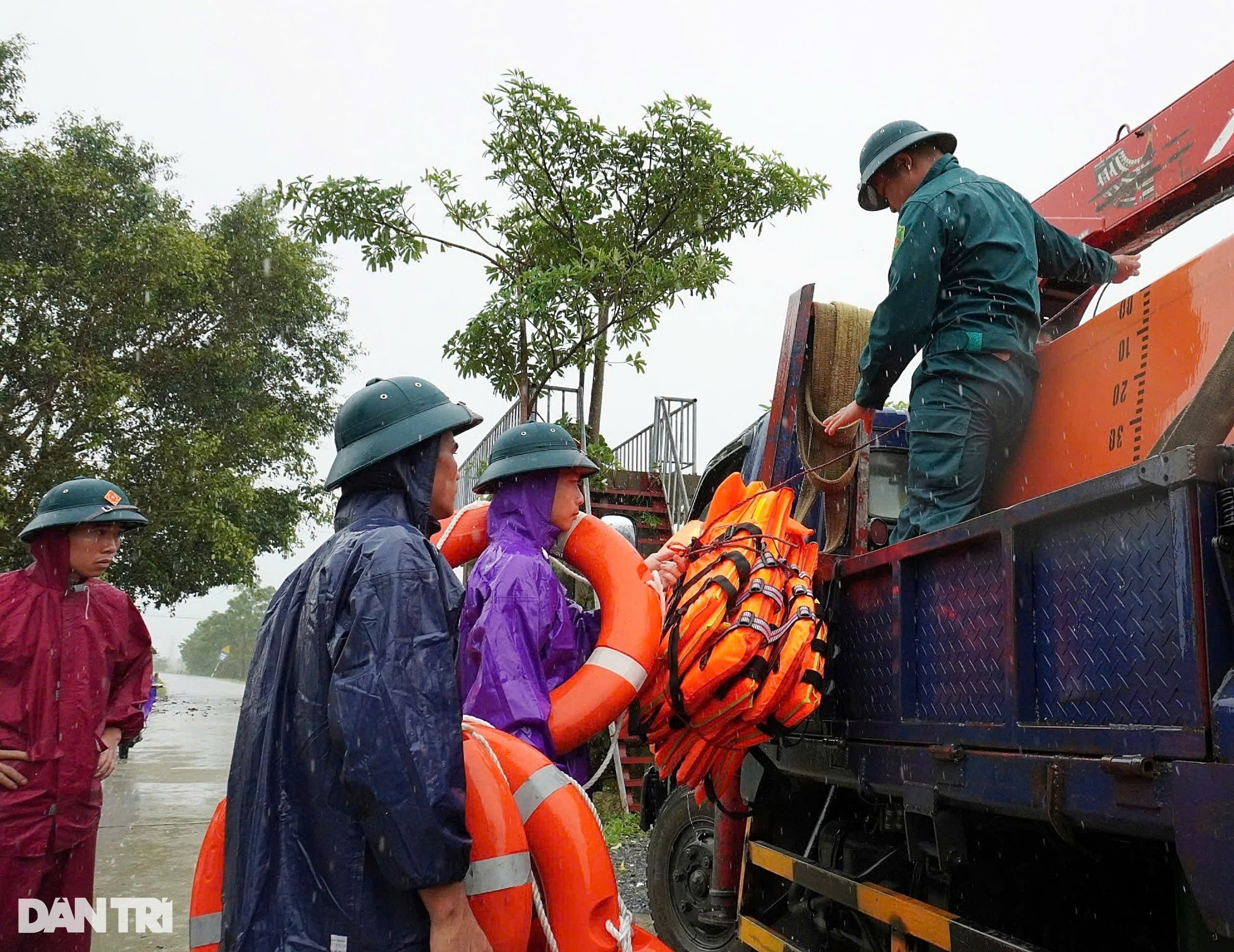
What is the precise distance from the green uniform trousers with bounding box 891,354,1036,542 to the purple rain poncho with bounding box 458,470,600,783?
111 cm

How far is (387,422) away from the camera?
2.04 m

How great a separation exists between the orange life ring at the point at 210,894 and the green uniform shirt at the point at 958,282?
7.45ft

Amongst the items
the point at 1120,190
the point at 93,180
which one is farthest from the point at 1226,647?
the point at 93,180

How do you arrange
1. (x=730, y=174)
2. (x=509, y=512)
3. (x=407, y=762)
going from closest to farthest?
(x=407, y=762) → (x=509, y=512) → (x=730, y=174)

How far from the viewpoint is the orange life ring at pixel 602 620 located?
9.24 ft

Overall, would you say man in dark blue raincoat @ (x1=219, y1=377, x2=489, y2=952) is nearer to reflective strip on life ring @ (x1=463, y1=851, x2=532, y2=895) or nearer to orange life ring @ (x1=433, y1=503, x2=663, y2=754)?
reflective strip on life ring @ (x1=463, y1=851, x2=532, y2=895)

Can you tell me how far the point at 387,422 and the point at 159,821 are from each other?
776 cm

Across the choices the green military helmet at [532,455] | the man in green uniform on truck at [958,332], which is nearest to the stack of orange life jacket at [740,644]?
the man in green uniform on truck at [958,332]

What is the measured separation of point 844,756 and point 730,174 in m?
6.98

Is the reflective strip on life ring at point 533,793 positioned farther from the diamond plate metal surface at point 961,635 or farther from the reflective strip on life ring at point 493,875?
the diamond plate metal surface at point 961,635

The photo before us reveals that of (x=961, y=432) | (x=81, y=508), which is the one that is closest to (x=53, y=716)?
(x=81, y=508)

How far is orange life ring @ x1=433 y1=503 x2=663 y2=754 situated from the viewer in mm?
2816

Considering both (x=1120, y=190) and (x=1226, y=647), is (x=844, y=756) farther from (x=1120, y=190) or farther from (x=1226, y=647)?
(x=1120, y=190)

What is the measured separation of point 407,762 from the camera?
5.50 feet
